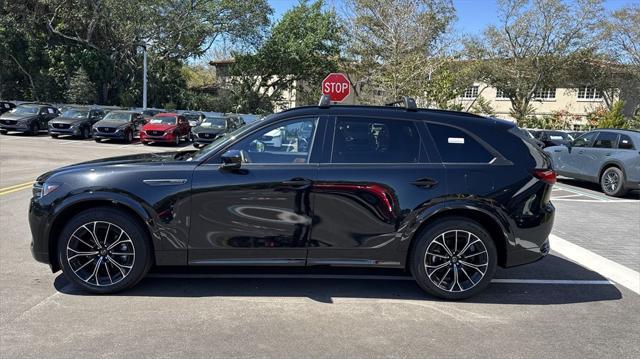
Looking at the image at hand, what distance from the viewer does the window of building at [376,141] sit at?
15.7 feet

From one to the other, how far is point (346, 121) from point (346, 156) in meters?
0.35

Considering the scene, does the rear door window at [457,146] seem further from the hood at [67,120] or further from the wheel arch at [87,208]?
the hood at [67,120]

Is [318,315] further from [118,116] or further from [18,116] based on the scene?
[18,116]

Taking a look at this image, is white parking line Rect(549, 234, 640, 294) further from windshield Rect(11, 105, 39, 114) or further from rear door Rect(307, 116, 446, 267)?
windshield Rect(11, 105, 39, 114)

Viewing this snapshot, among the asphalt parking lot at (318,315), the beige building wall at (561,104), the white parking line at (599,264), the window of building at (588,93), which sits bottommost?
the asphalt parking lot at (318,315)

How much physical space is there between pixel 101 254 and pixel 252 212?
1445 mm

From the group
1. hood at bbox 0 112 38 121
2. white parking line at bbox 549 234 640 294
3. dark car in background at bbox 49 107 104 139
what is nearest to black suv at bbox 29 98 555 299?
white parking line at bbox 549 234 640 294

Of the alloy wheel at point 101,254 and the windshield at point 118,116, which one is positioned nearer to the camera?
the alloy wheel at point 101,254

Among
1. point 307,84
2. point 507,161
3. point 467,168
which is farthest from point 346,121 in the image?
point 307,84

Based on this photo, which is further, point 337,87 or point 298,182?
point 337,87

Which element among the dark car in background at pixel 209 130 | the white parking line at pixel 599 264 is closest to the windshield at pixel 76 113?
the dark car in background at pixel 209 130

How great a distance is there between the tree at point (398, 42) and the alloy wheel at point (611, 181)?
10.8 meters

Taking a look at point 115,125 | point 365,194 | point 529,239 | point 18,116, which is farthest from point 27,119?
point 529,239

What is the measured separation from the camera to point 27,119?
78.8 feet
